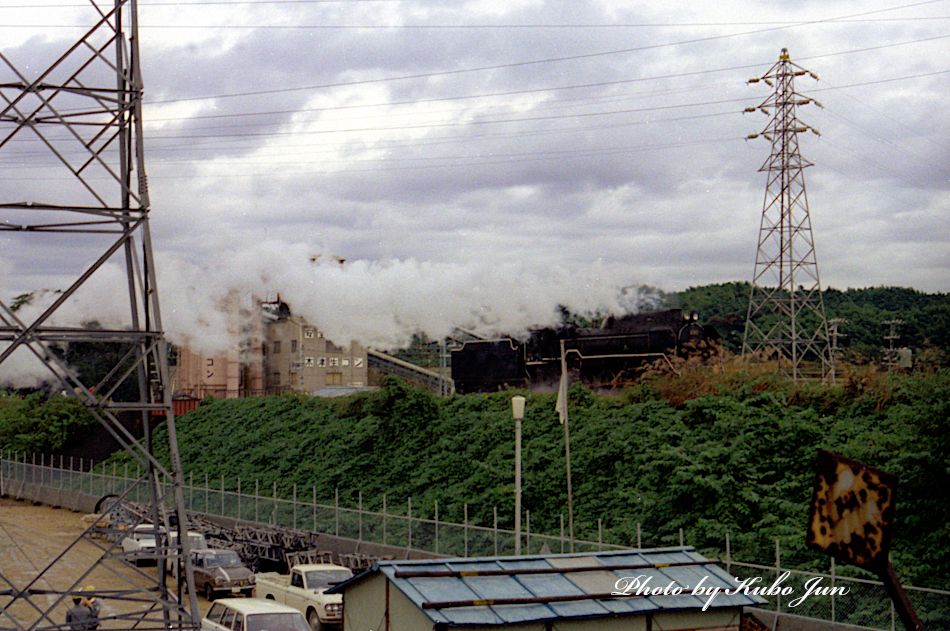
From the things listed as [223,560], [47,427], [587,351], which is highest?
[587,351]

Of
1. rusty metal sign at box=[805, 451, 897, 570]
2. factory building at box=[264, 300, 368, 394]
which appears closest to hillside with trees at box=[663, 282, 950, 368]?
factory building at box=[264, 300, 368, 394]

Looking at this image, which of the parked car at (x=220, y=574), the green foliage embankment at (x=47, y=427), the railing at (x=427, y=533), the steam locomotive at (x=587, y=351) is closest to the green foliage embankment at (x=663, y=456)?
the railing at (x=427, y=533)

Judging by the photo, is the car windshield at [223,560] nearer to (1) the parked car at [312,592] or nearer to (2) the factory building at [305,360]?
(1) the parked car at [312,592]

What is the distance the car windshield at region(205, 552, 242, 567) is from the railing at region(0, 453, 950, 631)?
303cm

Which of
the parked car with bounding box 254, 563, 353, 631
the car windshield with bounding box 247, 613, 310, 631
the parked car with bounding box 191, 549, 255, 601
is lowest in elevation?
the parked car with bounding box 191, 549, 255, 601

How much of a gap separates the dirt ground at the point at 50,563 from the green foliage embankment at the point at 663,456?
8270mm

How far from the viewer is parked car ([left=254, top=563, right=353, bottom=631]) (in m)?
23.0

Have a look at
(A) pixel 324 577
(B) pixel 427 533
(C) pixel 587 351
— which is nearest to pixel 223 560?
(A) pixel 324 577

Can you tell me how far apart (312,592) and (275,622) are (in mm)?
4399

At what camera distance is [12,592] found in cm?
1432

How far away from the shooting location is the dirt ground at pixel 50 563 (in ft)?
84.3

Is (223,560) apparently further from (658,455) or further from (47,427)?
(47,427)

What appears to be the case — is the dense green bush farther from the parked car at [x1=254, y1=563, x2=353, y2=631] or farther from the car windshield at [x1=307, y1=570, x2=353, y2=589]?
the parked car at [x1=254, y1=563, x2=353, y2=631]

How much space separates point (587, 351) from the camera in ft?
151
